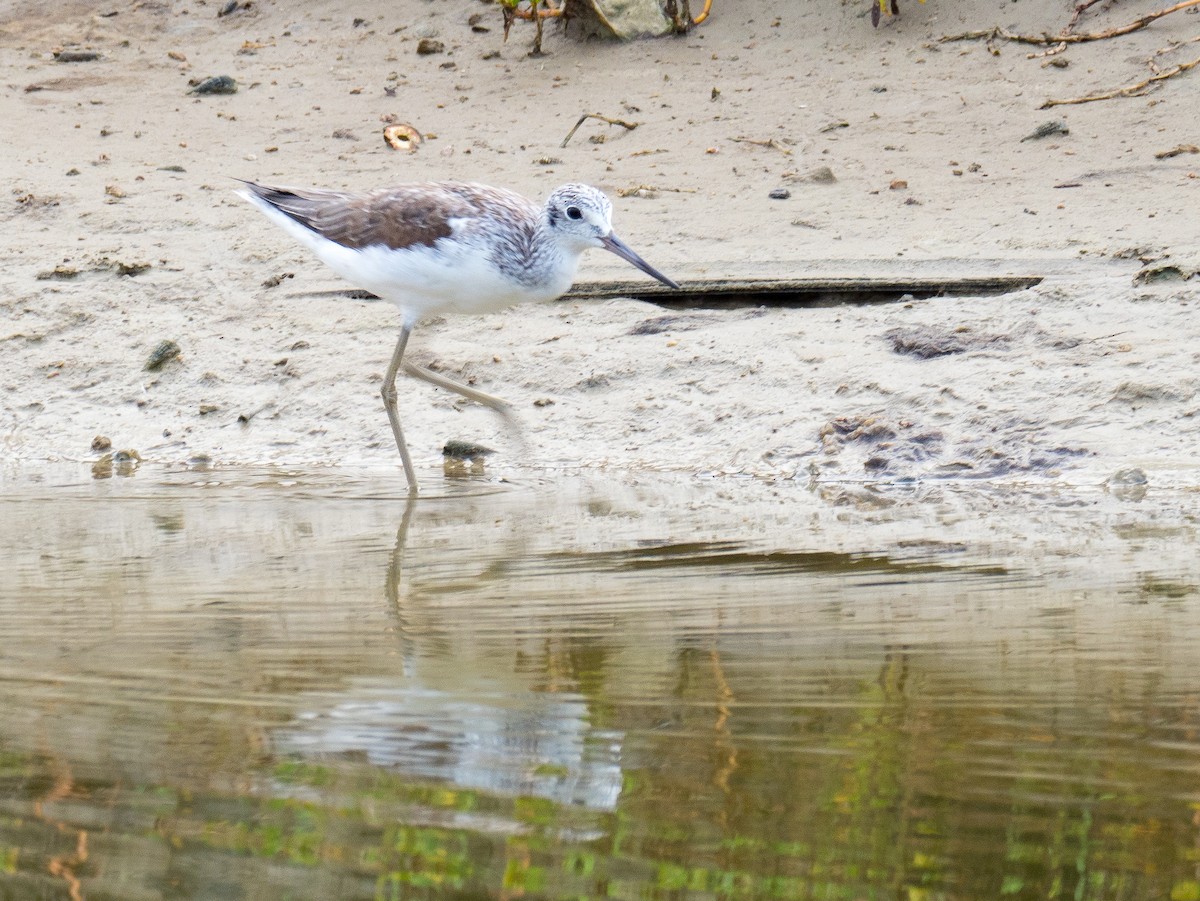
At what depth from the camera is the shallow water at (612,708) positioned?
6.48ft

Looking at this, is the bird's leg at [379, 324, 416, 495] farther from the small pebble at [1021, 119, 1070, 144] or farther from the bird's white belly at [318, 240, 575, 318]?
the small pebble at [1021, 119, 1070, 144]

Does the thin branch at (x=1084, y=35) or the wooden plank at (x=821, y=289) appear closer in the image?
the wooden plank at (x=821, y=289)

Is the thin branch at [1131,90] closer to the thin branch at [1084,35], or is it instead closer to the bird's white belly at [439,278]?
→ the thin branch at [1084,35]

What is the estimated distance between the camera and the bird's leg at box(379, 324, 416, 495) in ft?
18.9

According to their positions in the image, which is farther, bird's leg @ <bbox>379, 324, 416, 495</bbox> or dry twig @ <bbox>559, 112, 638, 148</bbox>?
dry twig @ <bbox>559, 112, 638, 148</bbox>

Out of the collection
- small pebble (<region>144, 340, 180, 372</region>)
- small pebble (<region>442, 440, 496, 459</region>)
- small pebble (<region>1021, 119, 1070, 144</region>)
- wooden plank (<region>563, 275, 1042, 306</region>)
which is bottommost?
small pebble (<region>442, 440, 496, 459</region>)

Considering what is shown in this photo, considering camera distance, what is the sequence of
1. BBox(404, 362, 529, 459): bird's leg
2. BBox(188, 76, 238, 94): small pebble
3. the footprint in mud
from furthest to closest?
BBox(188, 76, 238, 94): small pebble
BBox(404, 362, 529, 459): bird's leg
the footprint in mud

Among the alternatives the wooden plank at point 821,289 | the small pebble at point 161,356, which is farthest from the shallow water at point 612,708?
the small pebble at point 161,356

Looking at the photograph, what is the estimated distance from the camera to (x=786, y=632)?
10.5 feet

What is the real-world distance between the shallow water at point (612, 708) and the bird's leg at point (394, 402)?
1041 mm

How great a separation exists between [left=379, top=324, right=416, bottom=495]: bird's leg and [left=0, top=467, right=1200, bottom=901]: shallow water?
104 cm

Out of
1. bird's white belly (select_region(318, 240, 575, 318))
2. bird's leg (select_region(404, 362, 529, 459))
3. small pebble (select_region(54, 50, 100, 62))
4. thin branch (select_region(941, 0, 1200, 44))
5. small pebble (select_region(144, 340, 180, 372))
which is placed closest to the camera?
bird's white belly (select_region(318, 240, 575, 318))

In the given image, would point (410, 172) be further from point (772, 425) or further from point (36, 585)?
point (36, 585)

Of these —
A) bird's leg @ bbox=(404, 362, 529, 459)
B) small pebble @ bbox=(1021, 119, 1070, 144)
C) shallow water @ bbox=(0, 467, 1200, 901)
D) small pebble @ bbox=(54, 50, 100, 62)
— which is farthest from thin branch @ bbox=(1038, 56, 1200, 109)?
small pebble @ bbox=(54, 50, 100, 62)
